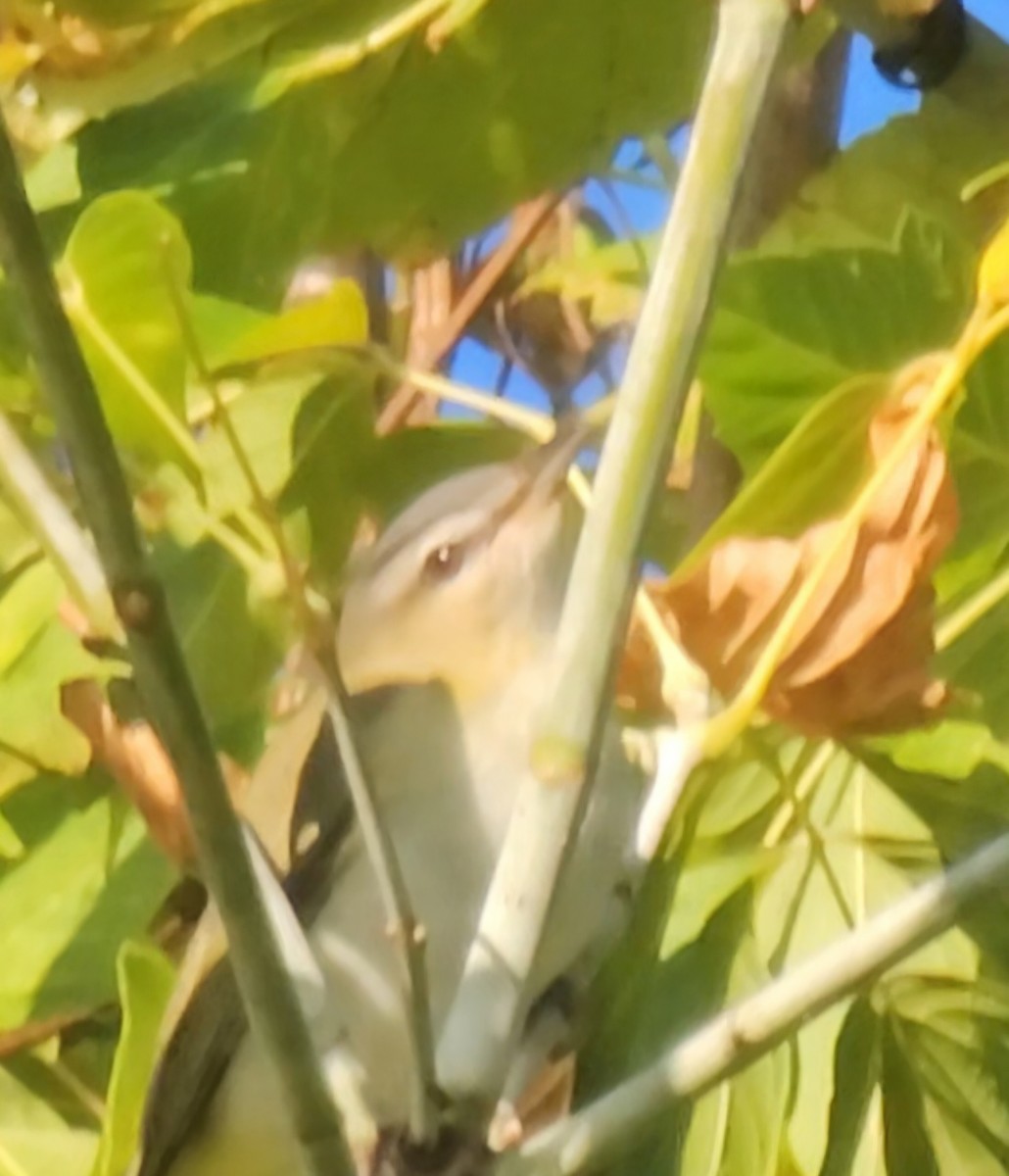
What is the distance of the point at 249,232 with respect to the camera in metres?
0.52

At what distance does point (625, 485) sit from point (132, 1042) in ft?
0.59

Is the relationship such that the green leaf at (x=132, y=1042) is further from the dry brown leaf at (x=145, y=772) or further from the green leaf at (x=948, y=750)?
the green leaf at (x=948, y=750)

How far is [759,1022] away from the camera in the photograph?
0.34 meters

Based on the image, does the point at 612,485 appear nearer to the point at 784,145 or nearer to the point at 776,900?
the point at 776,900

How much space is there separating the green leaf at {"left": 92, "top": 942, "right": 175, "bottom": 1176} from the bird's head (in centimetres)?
21

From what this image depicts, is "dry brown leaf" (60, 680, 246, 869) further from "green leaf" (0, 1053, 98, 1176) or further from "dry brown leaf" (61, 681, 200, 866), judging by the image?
"green leaf" (0, 1053, 98, 1176)

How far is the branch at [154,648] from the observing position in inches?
10.3

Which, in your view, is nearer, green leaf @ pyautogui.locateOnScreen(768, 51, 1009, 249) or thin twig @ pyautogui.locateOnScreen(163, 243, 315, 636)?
thin twig @ pyautogui.locateOnScreen(163, 243, 315, 636)

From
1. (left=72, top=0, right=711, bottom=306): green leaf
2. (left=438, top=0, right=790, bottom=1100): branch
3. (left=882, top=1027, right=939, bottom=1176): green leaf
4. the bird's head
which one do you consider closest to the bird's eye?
the bird's head

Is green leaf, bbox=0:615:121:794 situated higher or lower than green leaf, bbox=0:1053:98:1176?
higher

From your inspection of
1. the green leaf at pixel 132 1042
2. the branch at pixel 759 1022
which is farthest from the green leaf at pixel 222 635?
the branch at pixel 759 1022

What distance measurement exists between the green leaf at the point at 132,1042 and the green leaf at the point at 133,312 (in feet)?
0.34

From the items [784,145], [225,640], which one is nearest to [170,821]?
[225,640]

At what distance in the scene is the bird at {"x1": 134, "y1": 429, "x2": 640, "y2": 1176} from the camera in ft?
1.77
